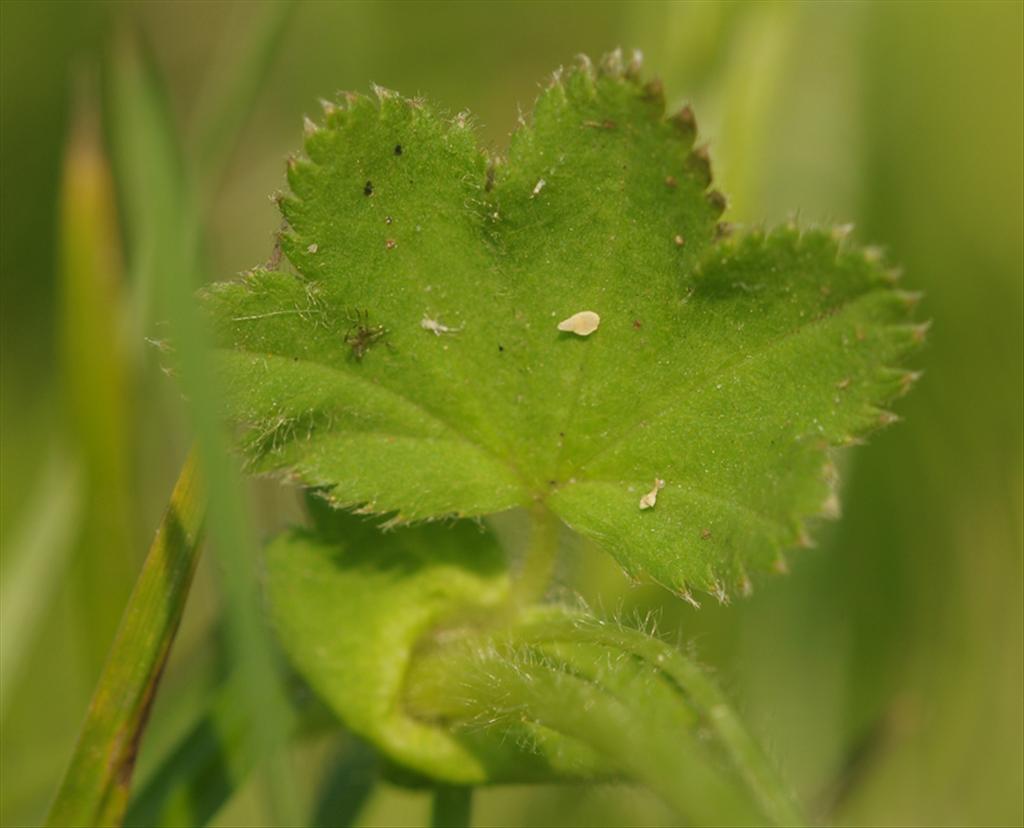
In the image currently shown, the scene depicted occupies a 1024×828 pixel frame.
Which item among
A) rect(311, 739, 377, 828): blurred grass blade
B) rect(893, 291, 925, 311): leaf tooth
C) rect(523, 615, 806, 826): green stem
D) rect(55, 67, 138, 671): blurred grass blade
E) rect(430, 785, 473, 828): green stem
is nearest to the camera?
rect(523, 615, 806, 826): green stem

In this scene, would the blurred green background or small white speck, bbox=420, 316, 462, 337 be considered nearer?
small white speck, bbox=420, 316, 462, 337

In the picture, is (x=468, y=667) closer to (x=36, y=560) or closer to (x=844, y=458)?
(x=36, y=560)

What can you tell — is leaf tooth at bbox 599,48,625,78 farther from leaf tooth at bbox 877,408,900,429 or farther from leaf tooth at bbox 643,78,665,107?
leaf tooth at bbox 877,408,900,429

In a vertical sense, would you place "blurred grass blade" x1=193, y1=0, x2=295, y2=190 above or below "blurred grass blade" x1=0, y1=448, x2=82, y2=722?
above

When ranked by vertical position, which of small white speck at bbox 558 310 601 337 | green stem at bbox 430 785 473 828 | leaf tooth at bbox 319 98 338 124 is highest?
leaf tooth at bbox 319 98 338 124

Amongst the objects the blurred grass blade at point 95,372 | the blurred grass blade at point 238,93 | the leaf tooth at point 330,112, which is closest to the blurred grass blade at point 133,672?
the leaf tooth at point 330,112

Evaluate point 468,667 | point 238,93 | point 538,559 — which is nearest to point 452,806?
point 468,667

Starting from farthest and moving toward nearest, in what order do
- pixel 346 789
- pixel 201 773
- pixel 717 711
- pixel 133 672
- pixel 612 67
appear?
pixel 346 789
pixel 201 773
pixel 133 672
pixel 612 67
pixel 717 711

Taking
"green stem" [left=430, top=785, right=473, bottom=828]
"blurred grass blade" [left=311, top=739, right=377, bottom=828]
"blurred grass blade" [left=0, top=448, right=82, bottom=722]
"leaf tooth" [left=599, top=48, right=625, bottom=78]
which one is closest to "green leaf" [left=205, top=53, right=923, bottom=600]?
"leaf tooth" [left=599, top=48, right=625, bottom=78]
